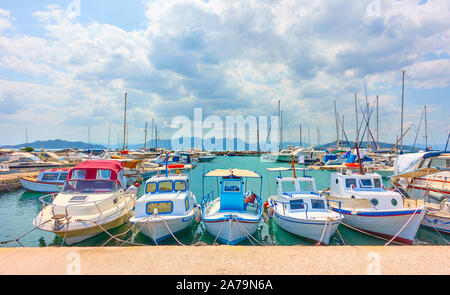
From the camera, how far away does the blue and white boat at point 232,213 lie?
11.4 m

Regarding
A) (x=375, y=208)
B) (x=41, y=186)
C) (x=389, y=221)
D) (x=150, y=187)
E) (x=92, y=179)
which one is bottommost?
(x=41, y=186)

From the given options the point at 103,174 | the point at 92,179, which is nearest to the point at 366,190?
the point at 103,174

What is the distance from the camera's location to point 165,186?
14.7 metres

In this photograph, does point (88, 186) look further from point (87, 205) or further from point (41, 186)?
point (41, 186)

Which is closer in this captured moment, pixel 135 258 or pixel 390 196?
pixel 135 258

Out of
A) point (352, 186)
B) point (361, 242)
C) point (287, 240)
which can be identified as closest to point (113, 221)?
point (287, 240)

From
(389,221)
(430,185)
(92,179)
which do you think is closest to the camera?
(389,221)

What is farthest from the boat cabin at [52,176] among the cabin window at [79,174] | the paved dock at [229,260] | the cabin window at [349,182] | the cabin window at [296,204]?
the cabin window at [349,182]

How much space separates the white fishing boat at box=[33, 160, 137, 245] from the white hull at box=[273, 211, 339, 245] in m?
9.69

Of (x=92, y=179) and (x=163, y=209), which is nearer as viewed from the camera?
(x=163, y=209)

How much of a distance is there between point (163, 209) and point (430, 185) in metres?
20.0
